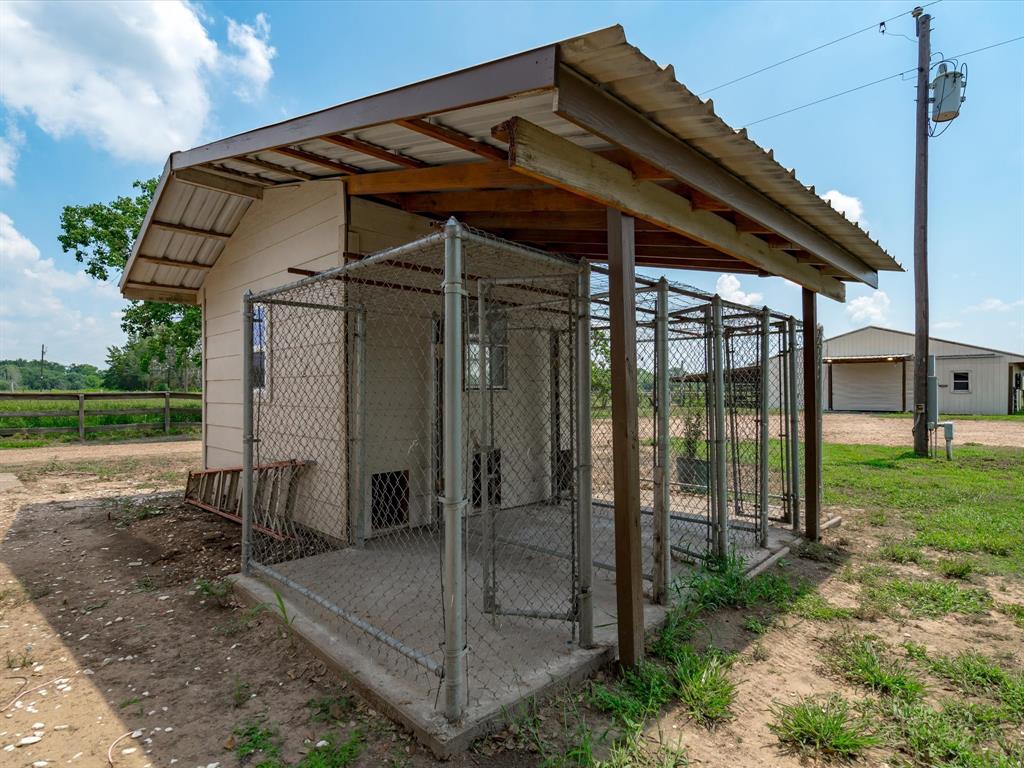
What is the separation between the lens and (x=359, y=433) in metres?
4.57

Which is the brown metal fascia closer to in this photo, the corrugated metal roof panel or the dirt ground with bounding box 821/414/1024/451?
the corrugated metal roof panel

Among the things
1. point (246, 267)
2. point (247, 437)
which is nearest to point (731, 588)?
point (247, 437)

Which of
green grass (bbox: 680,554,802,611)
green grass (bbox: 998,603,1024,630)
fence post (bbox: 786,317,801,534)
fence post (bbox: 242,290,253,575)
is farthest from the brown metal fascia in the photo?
green grass (bbox: 998,603,1024,630)

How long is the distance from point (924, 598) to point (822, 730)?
2166mm

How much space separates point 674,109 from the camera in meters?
2.25

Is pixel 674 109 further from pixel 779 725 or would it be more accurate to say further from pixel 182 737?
pixel 182 737

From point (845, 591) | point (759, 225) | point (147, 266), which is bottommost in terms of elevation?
point (845, 591)

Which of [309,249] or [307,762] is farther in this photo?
[309,249]

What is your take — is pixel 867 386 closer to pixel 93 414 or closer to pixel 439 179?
pixel 439 179

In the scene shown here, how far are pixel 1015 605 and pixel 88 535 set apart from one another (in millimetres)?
7804

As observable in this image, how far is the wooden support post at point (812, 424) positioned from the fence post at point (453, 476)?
4.09 metres

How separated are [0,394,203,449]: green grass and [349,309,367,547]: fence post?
12.2 m

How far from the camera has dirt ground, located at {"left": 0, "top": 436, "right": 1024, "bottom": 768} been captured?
7.26 feet

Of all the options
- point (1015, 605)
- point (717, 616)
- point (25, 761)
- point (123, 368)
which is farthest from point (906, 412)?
point (123, 368)
